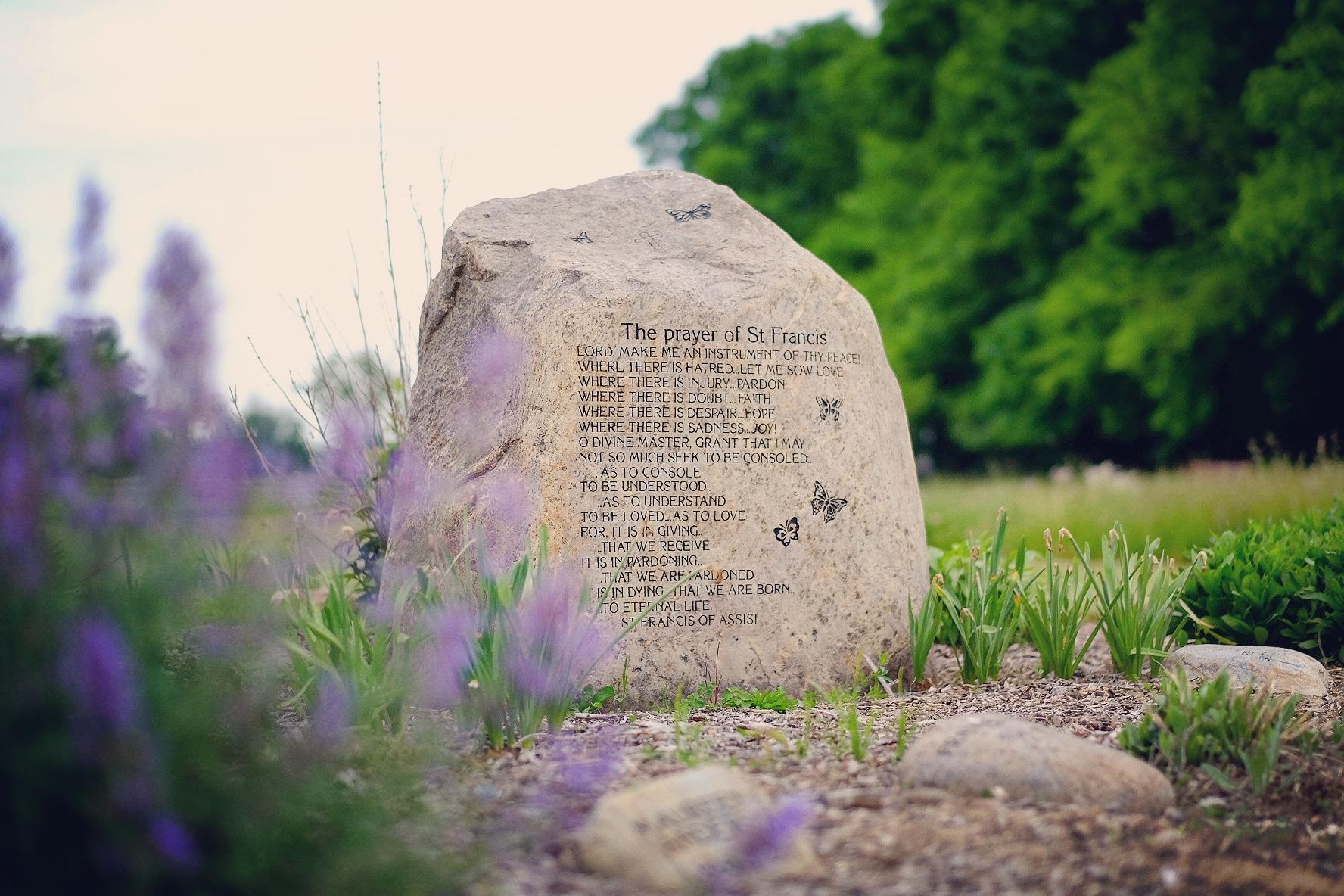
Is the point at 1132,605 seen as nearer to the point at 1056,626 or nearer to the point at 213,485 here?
the point at 1056,626

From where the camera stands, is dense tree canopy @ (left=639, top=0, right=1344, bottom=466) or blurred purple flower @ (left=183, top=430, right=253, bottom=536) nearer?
blurred purple flower @ (left=183, top=430, right=253, bottom=536)

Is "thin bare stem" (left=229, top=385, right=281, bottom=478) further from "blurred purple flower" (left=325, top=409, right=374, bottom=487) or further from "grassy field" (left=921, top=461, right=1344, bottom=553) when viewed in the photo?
"grassy field" (left=921, top=461, right=1344, bottom=553)

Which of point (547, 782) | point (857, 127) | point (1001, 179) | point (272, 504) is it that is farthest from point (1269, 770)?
point (857, 127)

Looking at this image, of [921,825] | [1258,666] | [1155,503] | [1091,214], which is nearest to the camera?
[921,825]

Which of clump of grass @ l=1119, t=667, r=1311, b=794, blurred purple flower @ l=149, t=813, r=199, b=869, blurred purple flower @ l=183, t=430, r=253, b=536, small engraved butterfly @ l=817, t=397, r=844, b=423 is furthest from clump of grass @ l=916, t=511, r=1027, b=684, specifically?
blurred purple flower @ l=149, t=813, r=199, b=869

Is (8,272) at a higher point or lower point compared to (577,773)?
higher

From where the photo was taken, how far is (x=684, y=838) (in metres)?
2.50

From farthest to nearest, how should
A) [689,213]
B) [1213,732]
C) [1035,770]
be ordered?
[689,213] → [1213,732] → [1035,770]

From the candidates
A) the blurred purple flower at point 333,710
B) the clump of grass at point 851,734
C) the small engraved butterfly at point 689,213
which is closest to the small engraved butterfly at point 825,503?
the clump of grass at point 851,734

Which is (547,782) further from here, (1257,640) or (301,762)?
(1257,640)

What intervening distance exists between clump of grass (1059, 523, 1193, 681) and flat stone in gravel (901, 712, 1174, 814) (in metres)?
1.89

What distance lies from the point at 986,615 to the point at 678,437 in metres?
1.66

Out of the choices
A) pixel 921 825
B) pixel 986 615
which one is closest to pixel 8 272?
pixel 921 825

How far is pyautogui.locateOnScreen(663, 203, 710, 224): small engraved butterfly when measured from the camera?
5.38 meters
